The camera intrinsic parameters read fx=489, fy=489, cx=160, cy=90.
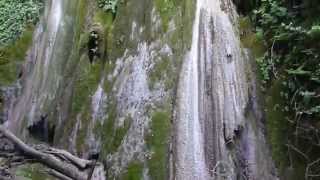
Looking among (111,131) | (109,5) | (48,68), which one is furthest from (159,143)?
(48,68)

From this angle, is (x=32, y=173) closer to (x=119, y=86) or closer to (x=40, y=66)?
(x=119, y=86)

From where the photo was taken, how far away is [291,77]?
17.5 feet

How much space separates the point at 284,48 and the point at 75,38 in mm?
3974

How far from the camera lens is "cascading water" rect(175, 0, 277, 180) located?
5.30 metres

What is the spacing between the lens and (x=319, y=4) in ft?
17.4

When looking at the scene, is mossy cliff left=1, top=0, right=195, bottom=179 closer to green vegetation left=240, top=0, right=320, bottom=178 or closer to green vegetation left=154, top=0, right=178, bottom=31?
green vegetation left=154, top=0, right=178, bottom=31

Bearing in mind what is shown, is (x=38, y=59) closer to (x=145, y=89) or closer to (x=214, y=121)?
(x=145, y=89)

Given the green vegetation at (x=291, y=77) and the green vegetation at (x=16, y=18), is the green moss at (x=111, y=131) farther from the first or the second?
the green vegetation at (x=16, y=18)

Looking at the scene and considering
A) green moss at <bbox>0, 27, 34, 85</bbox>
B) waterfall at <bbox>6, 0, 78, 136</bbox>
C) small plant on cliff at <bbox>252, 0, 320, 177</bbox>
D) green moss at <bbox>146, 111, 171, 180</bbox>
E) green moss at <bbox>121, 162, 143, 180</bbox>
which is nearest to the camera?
small plant on cliff at <bbox>252, 0, 320, 177</bbox>

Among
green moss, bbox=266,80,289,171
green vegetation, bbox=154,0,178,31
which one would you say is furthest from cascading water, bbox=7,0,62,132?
green moss, bbox=266,80,289,171

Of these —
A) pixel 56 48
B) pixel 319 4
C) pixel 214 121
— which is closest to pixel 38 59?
pixel 56 48

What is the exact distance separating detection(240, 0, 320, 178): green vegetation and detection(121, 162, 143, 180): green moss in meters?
1.51

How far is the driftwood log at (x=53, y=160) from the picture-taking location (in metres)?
6.40

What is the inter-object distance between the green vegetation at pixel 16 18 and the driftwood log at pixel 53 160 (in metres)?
4.08
